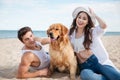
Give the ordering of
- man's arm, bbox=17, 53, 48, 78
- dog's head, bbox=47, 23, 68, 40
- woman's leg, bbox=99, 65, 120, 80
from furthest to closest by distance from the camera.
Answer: man's arm, bbox=17, 53, 48, 78
dog's head, bbox=47, 23, 68, 40
woman's leg, bbox=99, 65, 120, 80

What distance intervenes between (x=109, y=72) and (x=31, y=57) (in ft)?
2.68

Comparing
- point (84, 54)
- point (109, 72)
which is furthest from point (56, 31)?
point (109, 72)

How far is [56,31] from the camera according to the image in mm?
2479

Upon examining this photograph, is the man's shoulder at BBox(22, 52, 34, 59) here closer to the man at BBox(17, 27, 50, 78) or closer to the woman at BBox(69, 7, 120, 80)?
the man at BBox(17, 27, 50, 78)

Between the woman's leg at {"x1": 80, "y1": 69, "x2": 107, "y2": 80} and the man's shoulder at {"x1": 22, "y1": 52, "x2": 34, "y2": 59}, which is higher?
the man's shoulder at {"x1": 22, "y1": 52, "x2": 34, "y2": 59}

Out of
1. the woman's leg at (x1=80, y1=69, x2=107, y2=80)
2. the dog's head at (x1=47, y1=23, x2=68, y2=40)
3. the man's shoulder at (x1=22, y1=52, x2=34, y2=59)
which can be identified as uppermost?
the dog's head at (x1=47, y1=23, x2=68, y2=40)

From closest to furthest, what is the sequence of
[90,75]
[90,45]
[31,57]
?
[90,75] < [90,45] < [31,57]

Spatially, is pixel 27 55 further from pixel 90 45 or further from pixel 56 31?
pixel 90 45

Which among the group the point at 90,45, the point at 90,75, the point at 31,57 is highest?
the point at 90,45

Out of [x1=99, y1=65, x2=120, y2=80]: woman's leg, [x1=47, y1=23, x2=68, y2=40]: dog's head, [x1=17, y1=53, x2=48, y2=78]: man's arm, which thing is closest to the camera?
[x1=99, y1=65, x2=120, y2=80]: woman's leg

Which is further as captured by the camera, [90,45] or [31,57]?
[31,57]

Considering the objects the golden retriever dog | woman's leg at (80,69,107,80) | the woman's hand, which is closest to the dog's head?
the golden retriever dog

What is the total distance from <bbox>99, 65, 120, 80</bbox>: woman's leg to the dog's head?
51cm

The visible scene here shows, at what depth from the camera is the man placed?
8.59 ft
